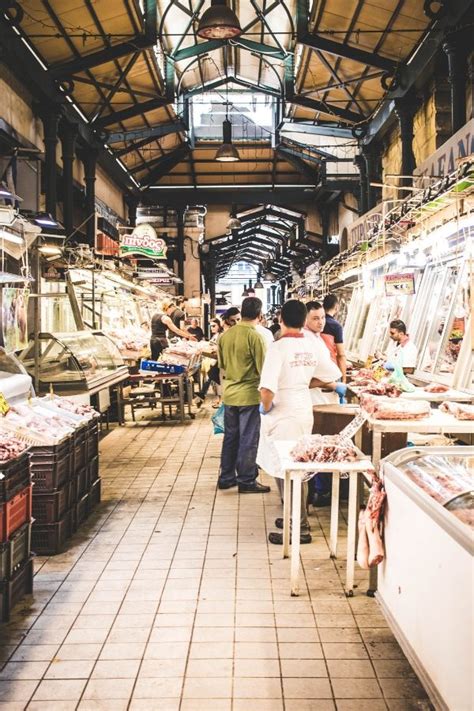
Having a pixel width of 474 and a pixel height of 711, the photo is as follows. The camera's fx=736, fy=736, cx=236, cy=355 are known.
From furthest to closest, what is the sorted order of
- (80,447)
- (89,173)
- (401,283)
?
(89,173)
(401,283)
(80,447)

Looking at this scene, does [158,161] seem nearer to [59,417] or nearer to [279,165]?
[279,165]

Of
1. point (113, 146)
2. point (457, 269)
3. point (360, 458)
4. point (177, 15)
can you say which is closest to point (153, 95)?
point (177, 15)

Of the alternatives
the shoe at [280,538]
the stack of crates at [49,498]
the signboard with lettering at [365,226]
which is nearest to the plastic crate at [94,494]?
the stack of crates at [49,498]

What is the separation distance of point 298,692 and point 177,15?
46.6 ft

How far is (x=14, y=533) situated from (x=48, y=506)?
1.20m

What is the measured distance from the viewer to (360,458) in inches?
200

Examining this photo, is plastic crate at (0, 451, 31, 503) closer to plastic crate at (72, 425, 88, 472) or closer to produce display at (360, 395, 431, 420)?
plastic crate at (72, 425, 88, 472)

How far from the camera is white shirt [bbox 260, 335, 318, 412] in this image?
6.01 m

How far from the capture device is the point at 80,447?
22.2 feet

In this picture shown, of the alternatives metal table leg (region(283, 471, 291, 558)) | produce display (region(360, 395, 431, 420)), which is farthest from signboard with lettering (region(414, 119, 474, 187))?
metal table leg (region(283, 471, 291, 558))

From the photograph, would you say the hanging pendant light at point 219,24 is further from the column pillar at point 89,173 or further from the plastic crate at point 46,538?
the column pillar at point 89,173

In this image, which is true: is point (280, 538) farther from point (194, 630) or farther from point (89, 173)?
point (89, 173)

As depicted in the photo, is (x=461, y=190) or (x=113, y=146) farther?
(x=113, y=146)

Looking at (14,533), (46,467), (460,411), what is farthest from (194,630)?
(460,411)
